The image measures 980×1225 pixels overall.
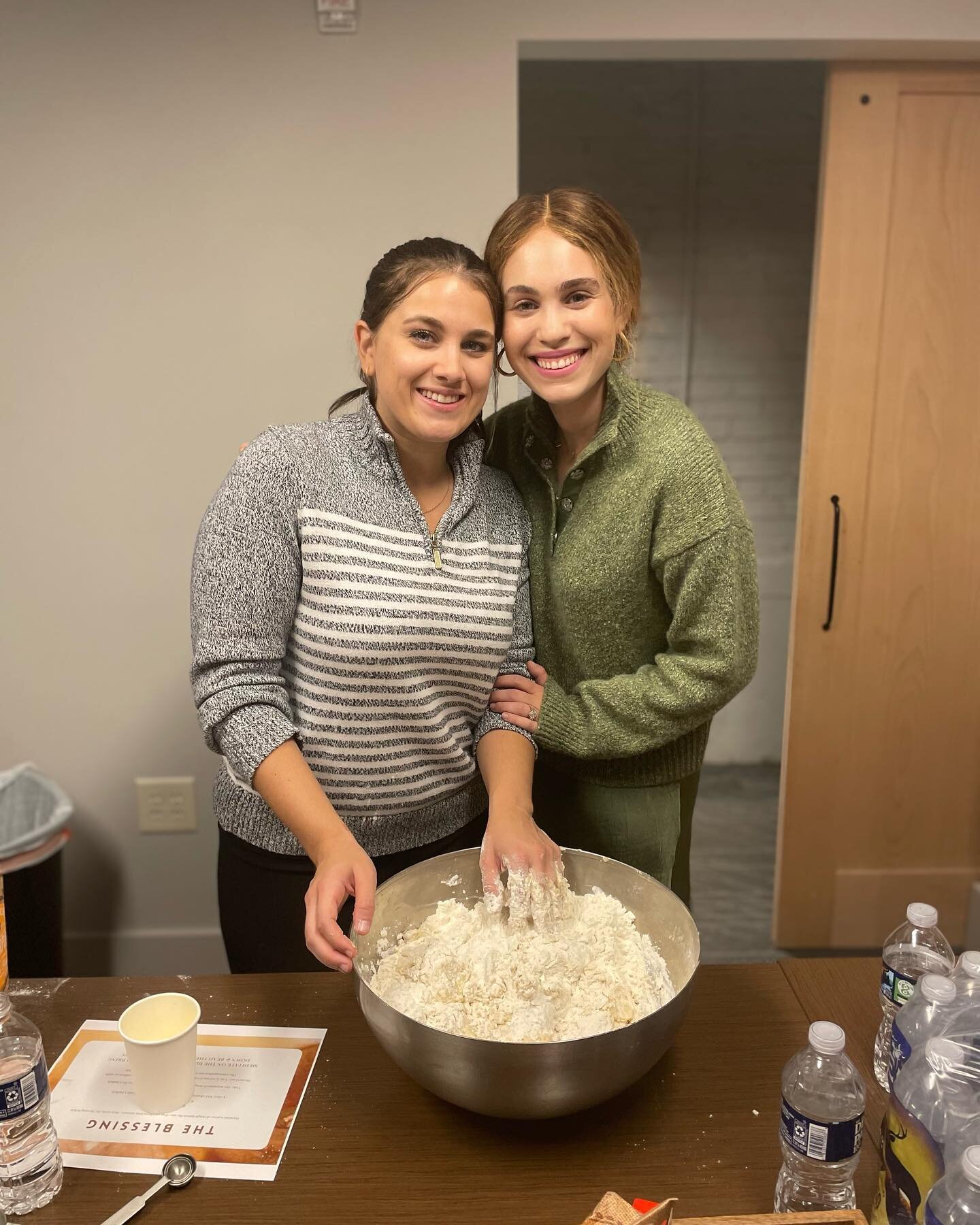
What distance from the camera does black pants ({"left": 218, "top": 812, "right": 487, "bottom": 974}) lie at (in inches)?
58.9

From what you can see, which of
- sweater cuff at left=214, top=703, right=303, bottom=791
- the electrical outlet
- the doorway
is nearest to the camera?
sweater cuff at left=214, top=703, right=303, bottom=791

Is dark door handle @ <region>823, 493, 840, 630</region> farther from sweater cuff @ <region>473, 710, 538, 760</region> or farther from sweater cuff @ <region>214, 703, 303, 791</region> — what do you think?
sweater cuff @ <region>214, 703, 303, 791</region>

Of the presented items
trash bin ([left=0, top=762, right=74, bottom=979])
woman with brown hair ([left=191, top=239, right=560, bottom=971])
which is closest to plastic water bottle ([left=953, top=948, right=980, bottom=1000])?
woman with brown hair ([left=191, top=239, right=560, bottom=971])

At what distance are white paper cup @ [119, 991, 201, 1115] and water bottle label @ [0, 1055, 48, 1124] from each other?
120 mm

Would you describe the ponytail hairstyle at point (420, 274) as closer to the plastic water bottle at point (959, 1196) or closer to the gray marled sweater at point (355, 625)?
the gray marled sweater at point (355, 625)

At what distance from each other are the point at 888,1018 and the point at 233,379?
6.29ft

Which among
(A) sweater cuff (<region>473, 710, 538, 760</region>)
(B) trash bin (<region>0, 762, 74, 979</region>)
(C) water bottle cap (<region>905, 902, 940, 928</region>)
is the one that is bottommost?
(B) trash bin (<region>0, 762, 74, 979</region>)

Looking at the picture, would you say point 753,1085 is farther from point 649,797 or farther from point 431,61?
point 431,61

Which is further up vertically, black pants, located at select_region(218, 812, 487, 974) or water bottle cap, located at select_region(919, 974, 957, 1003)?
water bottle cap, located at select_region(919, 974, 957, 1003)

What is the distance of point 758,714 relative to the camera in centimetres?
418

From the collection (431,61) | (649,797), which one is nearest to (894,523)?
(649,797)

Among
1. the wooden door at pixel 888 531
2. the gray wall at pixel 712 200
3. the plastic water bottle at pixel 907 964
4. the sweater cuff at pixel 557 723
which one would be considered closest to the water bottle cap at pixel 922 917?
the plastic water bottle at pixel 907 964

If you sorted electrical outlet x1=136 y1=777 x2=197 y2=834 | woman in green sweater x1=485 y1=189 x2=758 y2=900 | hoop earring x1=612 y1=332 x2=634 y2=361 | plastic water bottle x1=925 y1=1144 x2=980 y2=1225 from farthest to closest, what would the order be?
1. electrical outlet x1=136 y1=777 x2=197 y2=834
2. hoop earring x1=612 y1=332 x2=634 y2=361
3. woman in green sweater x1=485 y1=189 x2=758 y2=900
4. plastic water bottle x1=925 y1=1144 x2=980 y2=1225

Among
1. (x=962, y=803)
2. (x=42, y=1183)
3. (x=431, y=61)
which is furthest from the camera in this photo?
(x=962, y=803)
